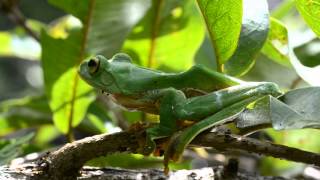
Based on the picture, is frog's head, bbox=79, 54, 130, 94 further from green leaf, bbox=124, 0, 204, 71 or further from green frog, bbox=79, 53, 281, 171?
green leaf, bbox=124, 0, 204, 71

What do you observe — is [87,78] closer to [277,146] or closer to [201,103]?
[201,103]

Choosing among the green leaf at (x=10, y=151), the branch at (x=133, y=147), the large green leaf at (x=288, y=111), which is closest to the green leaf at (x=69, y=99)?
the green leaf at (x=10, y=151)

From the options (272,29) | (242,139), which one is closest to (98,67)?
(242,139)

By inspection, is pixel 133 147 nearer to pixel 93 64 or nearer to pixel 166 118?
pixel 166 118

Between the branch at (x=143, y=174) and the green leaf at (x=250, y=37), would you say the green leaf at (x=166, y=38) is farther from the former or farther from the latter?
the branch at (x=143, y=174)

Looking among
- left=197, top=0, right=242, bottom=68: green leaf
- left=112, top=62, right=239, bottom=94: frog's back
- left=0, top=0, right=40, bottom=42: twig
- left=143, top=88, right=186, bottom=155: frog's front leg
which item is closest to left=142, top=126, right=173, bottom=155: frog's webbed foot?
left=143, top=88, right=186, bottom=155: frog's front leg

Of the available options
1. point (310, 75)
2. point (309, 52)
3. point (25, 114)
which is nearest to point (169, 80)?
point (310, 75)
